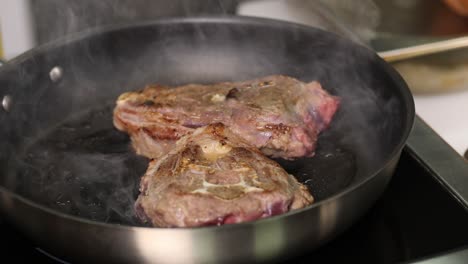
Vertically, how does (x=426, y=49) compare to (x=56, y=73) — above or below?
below

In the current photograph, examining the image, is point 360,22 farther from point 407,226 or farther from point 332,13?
point 407,226

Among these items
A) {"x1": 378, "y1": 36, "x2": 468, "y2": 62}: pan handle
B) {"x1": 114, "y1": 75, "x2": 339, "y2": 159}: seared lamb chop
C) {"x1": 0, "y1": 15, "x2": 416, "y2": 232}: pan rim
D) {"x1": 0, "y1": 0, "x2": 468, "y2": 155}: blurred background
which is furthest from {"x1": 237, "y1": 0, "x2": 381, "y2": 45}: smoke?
{"x1": 114, "y1": 75, "x2": 339, "y2": 159}: seared lamb chop

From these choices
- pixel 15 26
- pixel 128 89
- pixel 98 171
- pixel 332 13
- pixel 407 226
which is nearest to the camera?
pixel 407 226

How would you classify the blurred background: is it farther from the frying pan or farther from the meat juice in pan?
the meat juice in pan

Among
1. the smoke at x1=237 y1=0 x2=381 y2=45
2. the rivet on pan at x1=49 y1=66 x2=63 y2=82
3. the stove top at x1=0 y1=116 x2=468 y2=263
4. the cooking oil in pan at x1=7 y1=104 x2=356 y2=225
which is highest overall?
the rivet on pan at x1=49 y1=66 x2=63 y2=82

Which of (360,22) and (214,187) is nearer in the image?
(214,187)

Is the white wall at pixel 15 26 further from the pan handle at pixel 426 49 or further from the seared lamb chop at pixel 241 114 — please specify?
the pan handle at pixel 426 49

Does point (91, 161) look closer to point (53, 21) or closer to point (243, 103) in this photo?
point (243, 103)

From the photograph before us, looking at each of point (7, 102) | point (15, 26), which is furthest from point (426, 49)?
point (15, 26)
